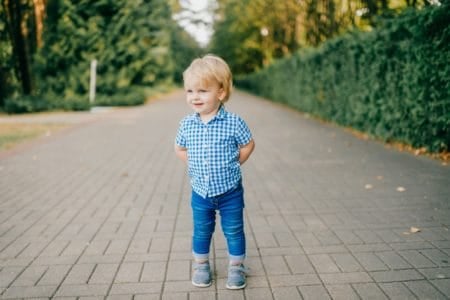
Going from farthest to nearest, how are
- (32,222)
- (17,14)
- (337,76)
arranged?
(17,14)
(337,76)
(32,222)

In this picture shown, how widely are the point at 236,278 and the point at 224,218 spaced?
44 cm

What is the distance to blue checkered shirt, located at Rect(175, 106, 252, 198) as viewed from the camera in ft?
10.0

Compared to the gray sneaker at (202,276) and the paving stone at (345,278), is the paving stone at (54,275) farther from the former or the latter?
the paving stone at (345,278)

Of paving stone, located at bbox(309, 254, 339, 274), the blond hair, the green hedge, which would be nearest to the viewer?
the blond hair

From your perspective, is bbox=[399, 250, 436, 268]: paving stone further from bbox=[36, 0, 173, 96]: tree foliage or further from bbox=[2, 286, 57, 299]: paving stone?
bbox=[36, 0, 173, 96]: tree foliage

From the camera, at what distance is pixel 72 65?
24.3m

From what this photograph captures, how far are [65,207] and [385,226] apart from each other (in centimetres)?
365

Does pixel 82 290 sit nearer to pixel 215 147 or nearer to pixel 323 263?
pixel 215 147

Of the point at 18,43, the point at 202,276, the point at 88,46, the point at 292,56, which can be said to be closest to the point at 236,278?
the point at 202,276

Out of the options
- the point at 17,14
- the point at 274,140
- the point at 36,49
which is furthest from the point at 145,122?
the point at 36,49

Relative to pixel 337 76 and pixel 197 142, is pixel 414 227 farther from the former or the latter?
pixel 337 76

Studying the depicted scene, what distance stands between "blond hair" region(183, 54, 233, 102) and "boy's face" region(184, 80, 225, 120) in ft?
0.07

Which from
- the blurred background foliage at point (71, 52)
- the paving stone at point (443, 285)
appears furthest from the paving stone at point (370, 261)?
the blurred background foliage at point (71, 52)

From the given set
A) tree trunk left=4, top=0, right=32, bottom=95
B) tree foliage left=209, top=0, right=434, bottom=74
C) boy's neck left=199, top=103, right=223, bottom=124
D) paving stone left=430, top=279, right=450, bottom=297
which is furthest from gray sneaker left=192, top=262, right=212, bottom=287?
tree trunk left=4, top=0, right=32, bottom=95
